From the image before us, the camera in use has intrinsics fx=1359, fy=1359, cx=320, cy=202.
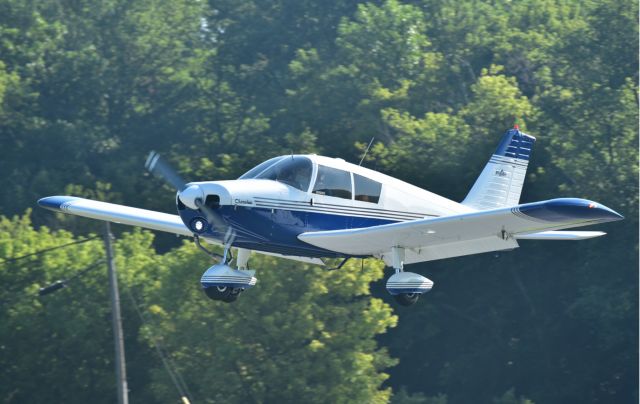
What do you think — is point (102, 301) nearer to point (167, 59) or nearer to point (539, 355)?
point (539, 355)

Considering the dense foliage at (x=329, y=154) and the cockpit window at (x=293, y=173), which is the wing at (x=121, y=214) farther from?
the dense foliage at (x=329, y=154)

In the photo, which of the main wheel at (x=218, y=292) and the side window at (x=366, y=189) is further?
the side window at (x=366, y=189)

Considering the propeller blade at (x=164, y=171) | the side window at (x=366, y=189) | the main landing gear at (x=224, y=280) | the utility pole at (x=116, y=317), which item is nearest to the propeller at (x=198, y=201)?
the propeller blade at (x=164, y=171)

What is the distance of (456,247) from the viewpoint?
67.9ft

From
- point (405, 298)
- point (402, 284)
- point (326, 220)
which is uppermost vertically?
point (326, 220)

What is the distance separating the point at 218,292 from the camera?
782 inches

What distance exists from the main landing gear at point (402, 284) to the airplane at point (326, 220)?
0.05 feet

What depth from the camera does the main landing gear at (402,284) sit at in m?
20.2

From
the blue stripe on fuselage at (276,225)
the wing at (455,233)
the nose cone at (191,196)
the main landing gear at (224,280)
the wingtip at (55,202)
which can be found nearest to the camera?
the wing at (455,233)

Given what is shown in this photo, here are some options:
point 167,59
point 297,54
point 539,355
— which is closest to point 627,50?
point 539,355

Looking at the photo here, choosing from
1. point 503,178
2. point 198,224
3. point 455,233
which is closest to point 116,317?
point 198,224

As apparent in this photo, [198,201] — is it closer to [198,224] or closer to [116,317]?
[198,224]

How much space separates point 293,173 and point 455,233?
8.29ft

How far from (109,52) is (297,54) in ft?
33.1
